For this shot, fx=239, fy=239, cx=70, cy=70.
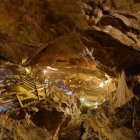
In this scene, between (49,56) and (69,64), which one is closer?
(49,56)

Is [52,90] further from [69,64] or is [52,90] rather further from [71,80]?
[71,80]

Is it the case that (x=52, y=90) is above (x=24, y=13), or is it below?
below

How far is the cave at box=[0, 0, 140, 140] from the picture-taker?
7.40 metres

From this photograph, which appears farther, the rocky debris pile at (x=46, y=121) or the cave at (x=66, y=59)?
the rocky debris pile at (x=46, y=121)

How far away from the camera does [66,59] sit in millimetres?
13930

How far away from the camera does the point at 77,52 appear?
12.2 m

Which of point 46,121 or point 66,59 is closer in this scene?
point 46,121

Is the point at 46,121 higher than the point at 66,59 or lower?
lower

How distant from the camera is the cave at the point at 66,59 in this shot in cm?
740

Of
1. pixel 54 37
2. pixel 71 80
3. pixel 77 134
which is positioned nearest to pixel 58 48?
pixel 54 37

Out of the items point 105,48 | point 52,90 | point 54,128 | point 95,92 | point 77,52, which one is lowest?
point 95,92

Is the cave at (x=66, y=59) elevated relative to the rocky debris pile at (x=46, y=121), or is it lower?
elevated

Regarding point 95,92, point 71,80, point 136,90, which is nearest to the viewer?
point 136,90

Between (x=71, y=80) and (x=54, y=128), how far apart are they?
7140 millimetres
